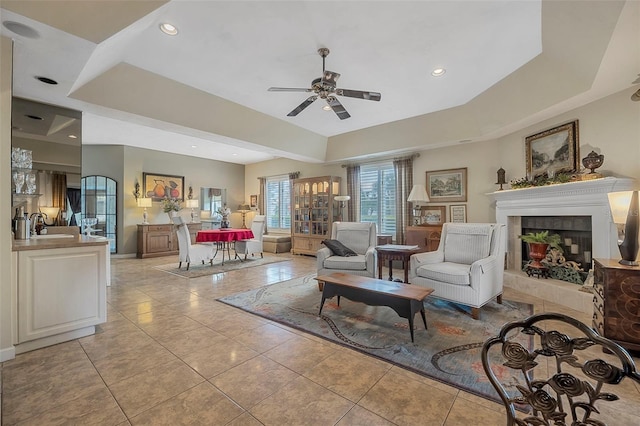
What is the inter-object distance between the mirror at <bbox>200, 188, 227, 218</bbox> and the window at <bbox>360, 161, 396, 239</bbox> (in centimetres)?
485

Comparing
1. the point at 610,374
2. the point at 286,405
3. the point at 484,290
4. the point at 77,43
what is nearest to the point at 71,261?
the point at 77,43

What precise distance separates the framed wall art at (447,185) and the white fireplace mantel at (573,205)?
0.81m

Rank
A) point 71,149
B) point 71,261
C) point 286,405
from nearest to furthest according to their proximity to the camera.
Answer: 1. point 286,405
2. point 71,261
3. point 71,149

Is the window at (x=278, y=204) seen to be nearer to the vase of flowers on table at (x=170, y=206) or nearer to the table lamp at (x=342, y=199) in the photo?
the table lamp at (x=342, y=199)

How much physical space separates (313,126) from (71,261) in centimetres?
456

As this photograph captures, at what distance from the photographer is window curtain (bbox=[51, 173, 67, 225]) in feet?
11.6

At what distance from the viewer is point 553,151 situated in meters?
4.05

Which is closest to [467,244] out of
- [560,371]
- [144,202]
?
[560,371]

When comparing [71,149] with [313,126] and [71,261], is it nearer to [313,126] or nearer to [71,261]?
[71,261]

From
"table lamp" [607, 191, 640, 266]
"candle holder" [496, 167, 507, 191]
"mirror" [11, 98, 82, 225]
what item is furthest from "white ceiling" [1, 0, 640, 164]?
"table lamp" [607, 191, 640, 266]


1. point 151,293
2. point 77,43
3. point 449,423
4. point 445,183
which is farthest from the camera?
point 445,183

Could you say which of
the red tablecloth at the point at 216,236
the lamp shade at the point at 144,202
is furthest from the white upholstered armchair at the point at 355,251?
the lamp shade at the point at 144,202

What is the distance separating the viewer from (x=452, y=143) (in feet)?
17.5

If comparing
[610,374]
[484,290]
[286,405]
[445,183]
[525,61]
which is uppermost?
[525,61]
